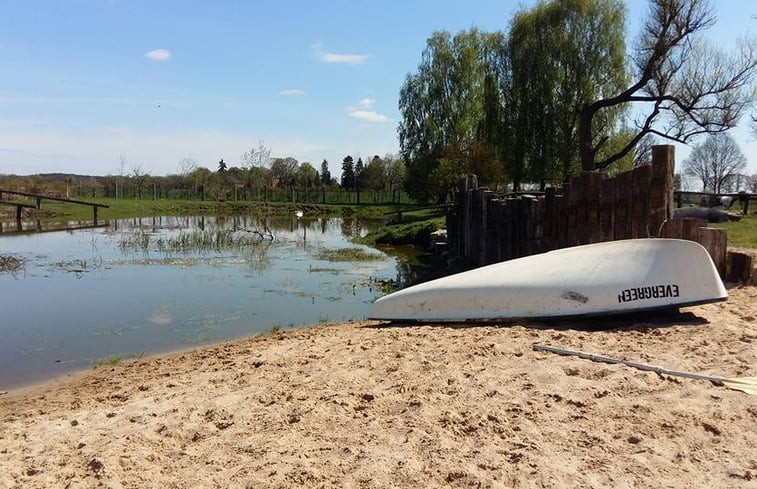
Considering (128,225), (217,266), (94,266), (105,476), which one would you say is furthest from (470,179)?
(128,225)

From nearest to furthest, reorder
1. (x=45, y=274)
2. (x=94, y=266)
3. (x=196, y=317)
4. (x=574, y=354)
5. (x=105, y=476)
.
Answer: (x=105, y=476)
(x=574, y=354)
(x=196, y=317)
(x=45, y=274)
(x=94, y=266)

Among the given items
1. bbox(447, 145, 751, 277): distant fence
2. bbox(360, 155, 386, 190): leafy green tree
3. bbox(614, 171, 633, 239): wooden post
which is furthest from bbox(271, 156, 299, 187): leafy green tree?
bbox(614, 171, 633, 239): wooden post

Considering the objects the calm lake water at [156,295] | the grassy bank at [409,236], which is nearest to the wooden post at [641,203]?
the calm lake water at [156,295]

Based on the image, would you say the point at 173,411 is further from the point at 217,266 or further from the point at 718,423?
the point at 217,266

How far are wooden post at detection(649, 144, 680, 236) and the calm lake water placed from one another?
468 centimetres

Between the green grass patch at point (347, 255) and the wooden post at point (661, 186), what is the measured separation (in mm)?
10823

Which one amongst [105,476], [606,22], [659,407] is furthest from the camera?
[606,22]

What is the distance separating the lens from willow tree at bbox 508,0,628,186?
26.5m

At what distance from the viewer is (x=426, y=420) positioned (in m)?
3.90

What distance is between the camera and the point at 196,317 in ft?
33.0

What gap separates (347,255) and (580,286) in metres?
12.6

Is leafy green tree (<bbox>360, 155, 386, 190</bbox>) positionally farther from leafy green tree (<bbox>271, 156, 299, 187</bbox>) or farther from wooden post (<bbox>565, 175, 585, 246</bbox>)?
wooden post (<bbox>565, 175, 585, 246</bbox>)

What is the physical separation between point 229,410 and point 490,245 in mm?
9453

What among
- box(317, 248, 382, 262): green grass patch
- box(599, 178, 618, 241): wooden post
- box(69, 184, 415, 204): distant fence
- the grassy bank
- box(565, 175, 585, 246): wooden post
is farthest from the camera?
box(69, 184, 415, 204): distant fence
